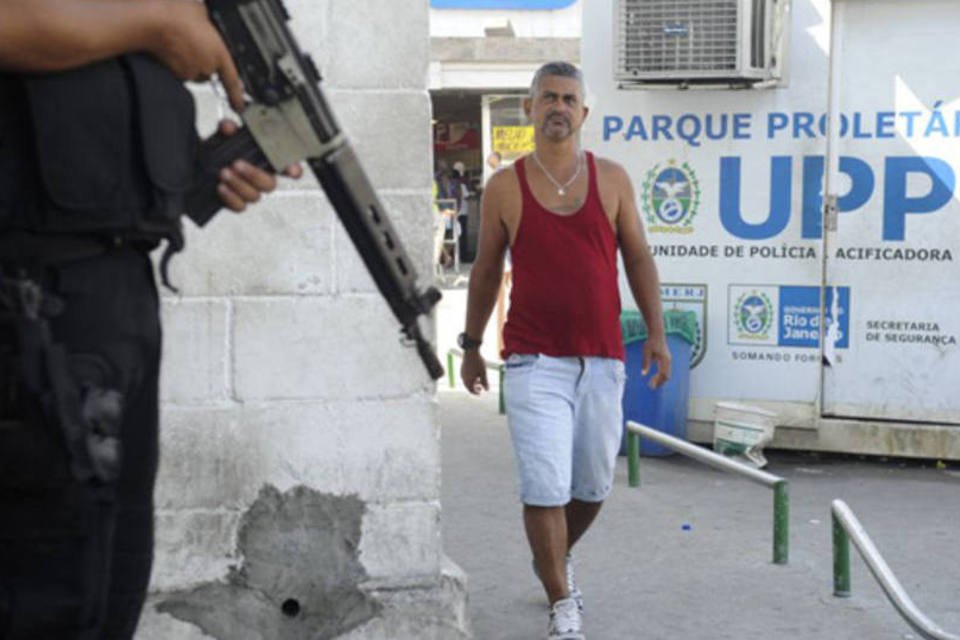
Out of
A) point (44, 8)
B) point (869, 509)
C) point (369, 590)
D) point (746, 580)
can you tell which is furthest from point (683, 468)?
point (44, 8)

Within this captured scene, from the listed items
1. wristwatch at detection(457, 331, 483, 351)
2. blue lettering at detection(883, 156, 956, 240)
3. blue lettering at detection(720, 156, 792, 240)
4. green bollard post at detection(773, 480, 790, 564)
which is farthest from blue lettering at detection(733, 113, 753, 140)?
wristwatch at detection(457, 331, 483, 351)

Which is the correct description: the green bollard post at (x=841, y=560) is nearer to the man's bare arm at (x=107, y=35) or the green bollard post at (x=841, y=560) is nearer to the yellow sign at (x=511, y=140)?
the man's bare arm at (x=107, y=35)

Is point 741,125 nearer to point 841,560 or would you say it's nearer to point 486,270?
point 841,560

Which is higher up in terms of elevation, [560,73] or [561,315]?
[560,73]

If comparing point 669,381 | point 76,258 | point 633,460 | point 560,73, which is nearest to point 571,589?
point 560,73

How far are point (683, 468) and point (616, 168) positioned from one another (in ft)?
11.4

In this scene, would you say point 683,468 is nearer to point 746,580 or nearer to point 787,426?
point 787,426

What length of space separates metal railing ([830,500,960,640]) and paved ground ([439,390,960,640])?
97mm

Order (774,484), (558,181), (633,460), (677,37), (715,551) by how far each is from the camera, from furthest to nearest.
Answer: (677,37), (633,460), (715,551), (774,484), (558,181)

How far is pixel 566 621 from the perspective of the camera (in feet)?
16.7

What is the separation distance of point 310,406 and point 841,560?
2.21 meters

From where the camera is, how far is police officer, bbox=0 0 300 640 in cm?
247

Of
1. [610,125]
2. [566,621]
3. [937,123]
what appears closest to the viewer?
[566,621]

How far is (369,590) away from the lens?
15.3ft
